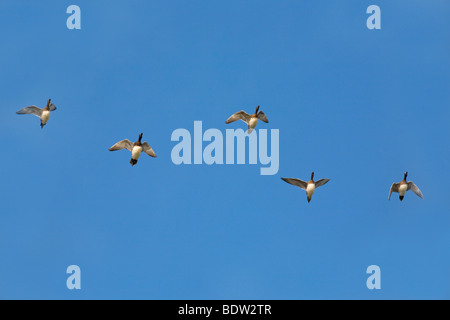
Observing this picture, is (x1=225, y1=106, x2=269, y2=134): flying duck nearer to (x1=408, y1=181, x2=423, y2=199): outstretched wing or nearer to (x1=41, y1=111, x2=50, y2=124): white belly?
(x1=408, y1=181, x2=423, y2=199): outstretched wing

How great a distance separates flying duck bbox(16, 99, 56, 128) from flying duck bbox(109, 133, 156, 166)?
3739 millimetres

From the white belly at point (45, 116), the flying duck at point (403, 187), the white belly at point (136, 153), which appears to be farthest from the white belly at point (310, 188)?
the white belly at point (45, 116)

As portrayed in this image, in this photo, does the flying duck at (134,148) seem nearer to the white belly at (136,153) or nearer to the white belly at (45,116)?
the white belly at (136,153)

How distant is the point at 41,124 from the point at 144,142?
A: 5363mm

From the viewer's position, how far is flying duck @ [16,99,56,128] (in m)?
36.5

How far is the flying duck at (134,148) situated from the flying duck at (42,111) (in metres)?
3.74

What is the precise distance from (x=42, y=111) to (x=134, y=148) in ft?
17.2

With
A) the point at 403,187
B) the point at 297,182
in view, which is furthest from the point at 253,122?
the point at 403,187

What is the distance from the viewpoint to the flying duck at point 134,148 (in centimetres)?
3579

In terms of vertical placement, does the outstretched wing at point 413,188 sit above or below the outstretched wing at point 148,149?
below

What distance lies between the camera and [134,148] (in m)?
35.9

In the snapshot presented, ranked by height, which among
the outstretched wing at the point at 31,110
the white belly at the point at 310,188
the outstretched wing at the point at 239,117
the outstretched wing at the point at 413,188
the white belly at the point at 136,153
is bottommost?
the white belly at the point at 310,188
